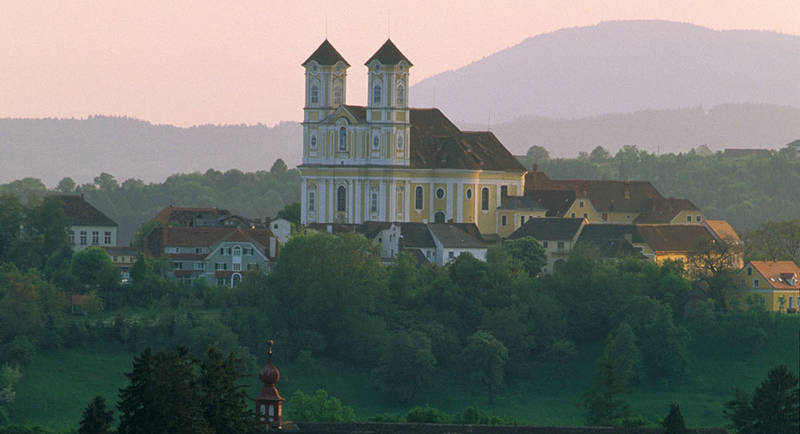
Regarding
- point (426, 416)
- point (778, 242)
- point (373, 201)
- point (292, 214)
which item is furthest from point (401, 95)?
point (426, 416)

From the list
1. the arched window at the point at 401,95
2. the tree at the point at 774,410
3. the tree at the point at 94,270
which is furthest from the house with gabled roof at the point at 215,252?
the tree at the point at 774,410

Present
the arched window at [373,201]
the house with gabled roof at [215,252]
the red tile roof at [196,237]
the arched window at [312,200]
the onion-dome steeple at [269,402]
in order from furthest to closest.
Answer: the arched window at [312,200] < the arched window at [373,201] < the red tile roof at [196,237] < the house with gabled roof at [215,252] < the onion-dome steeple at [269,402]

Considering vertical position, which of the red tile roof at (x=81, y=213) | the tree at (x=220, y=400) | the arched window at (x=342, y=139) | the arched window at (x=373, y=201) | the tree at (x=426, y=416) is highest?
the arched window at (x=342, y=139)

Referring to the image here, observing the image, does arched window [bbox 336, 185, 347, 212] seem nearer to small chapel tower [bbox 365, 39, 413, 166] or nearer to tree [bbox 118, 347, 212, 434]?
small chapel tower [bbox 365, 39, 413, 166]

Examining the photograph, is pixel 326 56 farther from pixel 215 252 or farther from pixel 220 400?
pixel 220 400

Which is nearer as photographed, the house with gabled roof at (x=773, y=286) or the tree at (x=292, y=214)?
the house with gabled roof at (x=773, y=286)

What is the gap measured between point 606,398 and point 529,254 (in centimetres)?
2288

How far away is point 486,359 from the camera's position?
265ft

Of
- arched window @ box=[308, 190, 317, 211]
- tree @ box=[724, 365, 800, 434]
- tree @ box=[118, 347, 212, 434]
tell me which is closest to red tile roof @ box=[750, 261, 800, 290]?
arched window @ box=[308, 190, 317, 211]

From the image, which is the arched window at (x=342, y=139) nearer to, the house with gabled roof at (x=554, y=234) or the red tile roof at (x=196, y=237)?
the red tile roof at (x=196, y=237)

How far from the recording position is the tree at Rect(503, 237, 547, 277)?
307ft

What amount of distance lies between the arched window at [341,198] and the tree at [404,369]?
76.6 feet

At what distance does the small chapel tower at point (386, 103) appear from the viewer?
10306 centimetres

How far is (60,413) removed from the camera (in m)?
73.6
